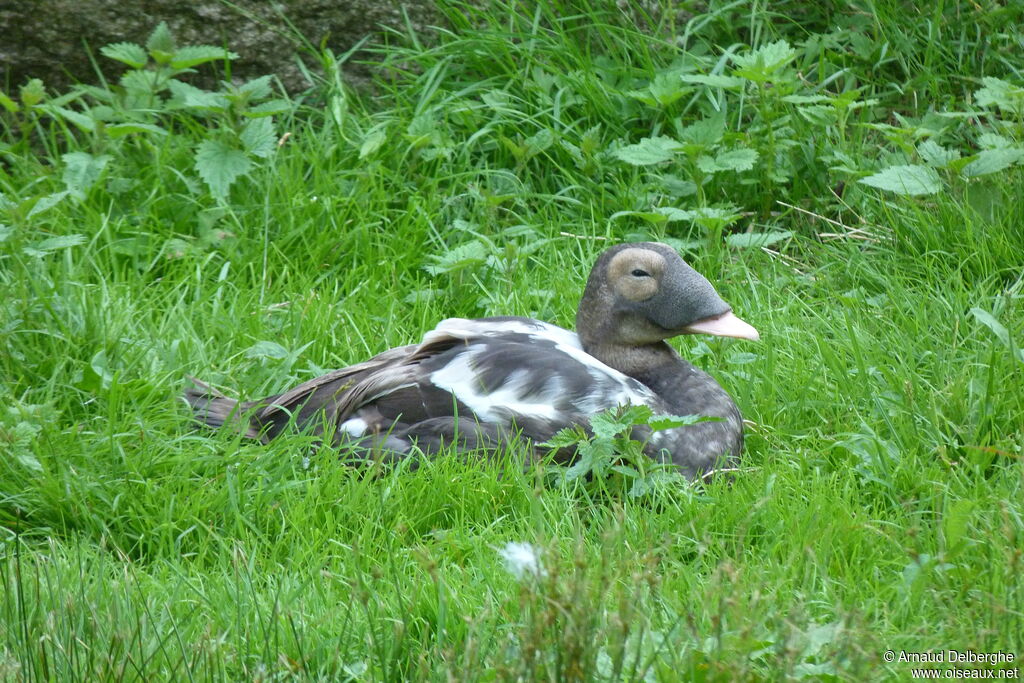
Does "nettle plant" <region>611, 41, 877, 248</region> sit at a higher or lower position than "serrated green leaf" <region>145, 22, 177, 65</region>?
lower

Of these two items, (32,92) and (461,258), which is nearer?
(461,258)

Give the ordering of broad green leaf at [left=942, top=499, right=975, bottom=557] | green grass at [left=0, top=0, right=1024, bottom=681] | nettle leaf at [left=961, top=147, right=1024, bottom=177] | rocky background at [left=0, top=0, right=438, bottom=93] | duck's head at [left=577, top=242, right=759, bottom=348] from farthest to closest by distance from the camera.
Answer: rocky background at [left=0, top=0, right=438, bottom=93]
nettle leaf at [left=961, top=147, right=1024, bottom=177]
duck's head at [left=577, top=242, right=759, bottom=348]
broad green leaf at [left=942, top=499, right=975, bottom=557]
green grass at [left=0, top=0, right=1024, bottom=681]

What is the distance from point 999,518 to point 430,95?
3.02 metres

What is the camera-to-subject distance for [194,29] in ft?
17.3

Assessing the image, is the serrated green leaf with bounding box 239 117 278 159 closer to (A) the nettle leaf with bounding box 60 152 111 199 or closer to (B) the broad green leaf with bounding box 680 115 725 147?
(A) the nettle leaf with bounding box 60 152 111 199

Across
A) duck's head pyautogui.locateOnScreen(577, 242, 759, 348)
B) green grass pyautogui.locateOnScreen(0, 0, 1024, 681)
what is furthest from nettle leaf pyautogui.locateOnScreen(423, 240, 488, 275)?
duck's head pyautogui.locateOnScreen(577, 242, 759, 348)

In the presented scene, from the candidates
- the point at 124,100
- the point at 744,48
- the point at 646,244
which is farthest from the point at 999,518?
Result: the point at 124,100

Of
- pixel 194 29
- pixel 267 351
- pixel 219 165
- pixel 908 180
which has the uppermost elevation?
pixel 194 29

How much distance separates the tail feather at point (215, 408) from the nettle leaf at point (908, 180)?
2.35 metres

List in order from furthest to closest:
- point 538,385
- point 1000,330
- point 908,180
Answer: point 908,180 < point 1000,330 < point 538,385

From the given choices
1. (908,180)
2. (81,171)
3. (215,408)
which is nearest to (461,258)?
(215,408)

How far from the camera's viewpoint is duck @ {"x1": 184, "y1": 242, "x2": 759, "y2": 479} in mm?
3580

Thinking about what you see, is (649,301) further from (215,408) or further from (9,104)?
(9,104)

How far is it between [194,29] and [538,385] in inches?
102
